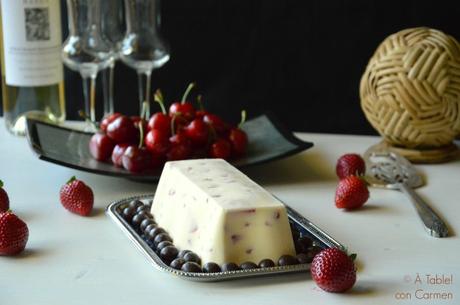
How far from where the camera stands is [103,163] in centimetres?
138

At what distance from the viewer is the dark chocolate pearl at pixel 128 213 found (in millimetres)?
1147

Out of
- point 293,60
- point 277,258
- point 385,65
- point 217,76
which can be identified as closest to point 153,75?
→ point 217,76

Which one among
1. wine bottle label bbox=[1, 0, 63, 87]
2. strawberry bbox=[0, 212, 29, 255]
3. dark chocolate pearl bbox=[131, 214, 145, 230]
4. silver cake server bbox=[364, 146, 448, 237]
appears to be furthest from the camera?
wine bottle label bbox=[1, 0, 63, 87]

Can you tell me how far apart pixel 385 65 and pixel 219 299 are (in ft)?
2.22

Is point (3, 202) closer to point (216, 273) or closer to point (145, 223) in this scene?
point (145, 223)

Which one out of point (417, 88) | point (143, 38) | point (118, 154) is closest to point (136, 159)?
point (118, 154)

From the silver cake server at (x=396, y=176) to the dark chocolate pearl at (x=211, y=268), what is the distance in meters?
0.36

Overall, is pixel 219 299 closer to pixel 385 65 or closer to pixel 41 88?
pixel 385 65

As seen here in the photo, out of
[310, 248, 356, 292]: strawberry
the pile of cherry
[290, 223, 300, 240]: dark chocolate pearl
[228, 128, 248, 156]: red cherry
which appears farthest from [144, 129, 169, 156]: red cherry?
[310, 248, 356, 292]: strawberry

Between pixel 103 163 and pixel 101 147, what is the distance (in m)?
0.03

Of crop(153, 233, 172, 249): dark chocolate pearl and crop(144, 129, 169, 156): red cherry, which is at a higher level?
crop(153, 233, 172, 249): dark chocolate pearl

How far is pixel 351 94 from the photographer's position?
187 centimetres

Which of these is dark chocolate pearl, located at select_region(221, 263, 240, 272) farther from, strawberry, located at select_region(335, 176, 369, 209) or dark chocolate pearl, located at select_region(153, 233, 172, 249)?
strawberry, located at select_region(335, 176, 369, 209)

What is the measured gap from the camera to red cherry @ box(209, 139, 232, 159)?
1.39m
